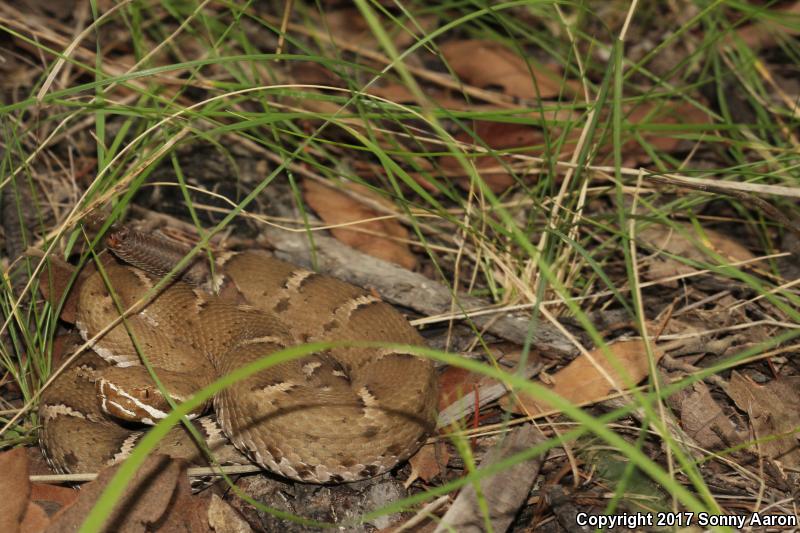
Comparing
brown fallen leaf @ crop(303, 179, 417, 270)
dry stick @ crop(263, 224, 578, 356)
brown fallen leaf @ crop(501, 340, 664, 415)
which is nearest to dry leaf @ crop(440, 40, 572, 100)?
brown fallen leaf @ crop(303, 179, 417, 270)

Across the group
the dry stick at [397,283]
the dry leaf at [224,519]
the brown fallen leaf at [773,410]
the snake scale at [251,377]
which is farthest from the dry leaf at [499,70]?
the dry leaf at [224,519]

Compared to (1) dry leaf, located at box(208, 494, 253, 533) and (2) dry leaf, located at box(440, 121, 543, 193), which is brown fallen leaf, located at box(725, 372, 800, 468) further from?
(1) dry leaf, located at box(208, 494, 253, 533)

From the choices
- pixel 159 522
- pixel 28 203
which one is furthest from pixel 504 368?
pixel 28 203

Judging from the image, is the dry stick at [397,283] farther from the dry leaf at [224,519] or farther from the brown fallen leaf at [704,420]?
the dry leaf at [224,519]

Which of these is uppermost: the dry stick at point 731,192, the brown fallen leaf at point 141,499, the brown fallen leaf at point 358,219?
the dry stick at point 731,192

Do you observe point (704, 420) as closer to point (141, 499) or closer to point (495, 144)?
point (495, 144)

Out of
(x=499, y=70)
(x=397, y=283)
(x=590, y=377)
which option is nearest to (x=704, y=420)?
(x=590, y=377)

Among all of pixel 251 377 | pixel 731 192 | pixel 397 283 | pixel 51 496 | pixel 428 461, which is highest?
pixel 731 192
